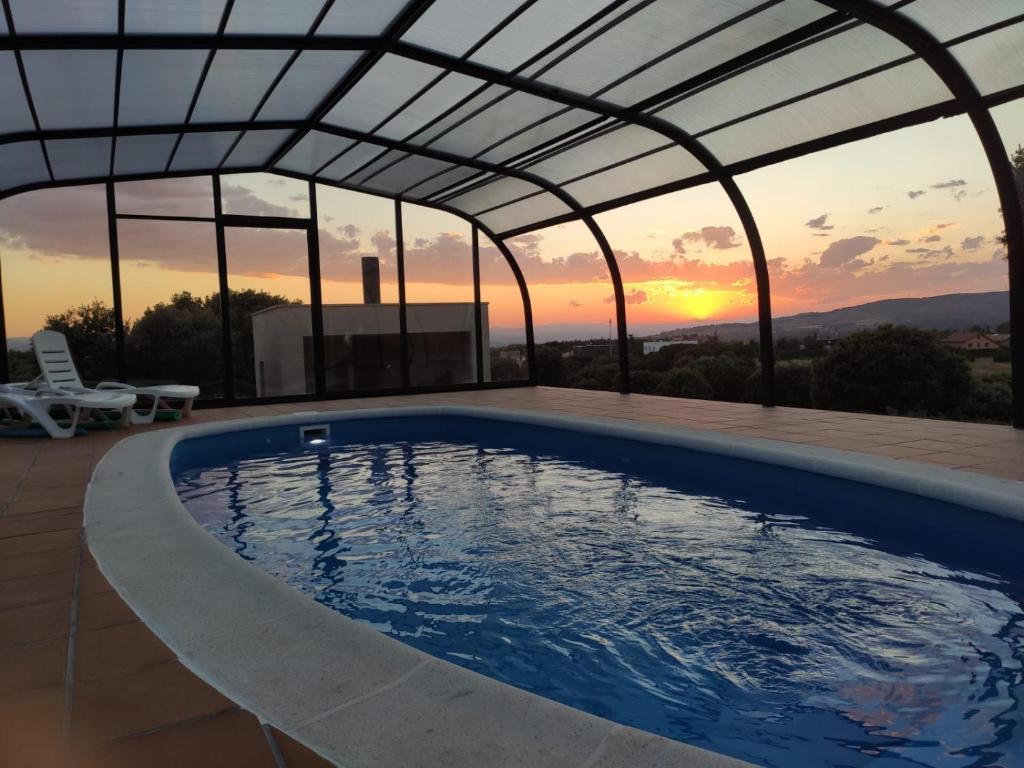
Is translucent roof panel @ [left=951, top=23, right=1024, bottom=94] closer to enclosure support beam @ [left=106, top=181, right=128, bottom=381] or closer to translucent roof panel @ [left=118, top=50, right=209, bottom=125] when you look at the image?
translucent roof panel @ [left=118, top=50, right=209, bottom=125]

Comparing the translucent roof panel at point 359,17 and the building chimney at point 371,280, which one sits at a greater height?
the translucent roof panel at point 359,17

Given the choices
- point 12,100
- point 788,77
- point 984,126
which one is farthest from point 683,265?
point 12,100

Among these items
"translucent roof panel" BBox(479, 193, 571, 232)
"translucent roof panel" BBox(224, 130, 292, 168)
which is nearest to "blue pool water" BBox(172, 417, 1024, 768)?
"translucent roof panel" BBox(224, 130, 292, 168)

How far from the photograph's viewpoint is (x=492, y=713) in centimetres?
190

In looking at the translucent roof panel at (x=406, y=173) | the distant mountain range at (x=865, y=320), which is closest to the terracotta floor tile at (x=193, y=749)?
the distant mountain range at (x=865, y=320)

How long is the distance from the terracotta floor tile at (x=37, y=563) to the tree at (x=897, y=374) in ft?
61.3

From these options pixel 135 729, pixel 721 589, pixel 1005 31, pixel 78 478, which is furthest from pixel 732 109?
pixel 135 729

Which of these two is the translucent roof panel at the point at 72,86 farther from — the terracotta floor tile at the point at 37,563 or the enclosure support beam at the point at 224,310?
the terracotta floor tile at the point at 37,563

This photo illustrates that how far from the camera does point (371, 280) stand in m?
13.0

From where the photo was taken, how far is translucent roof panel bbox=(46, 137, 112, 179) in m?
9.10

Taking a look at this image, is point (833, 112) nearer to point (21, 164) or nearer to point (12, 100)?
point (12, 100)

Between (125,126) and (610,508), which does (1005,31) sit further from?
(125,126)

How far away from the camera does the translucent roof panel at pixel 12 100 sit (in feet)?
21.7

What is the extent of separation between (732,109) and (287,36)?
4729 mm
